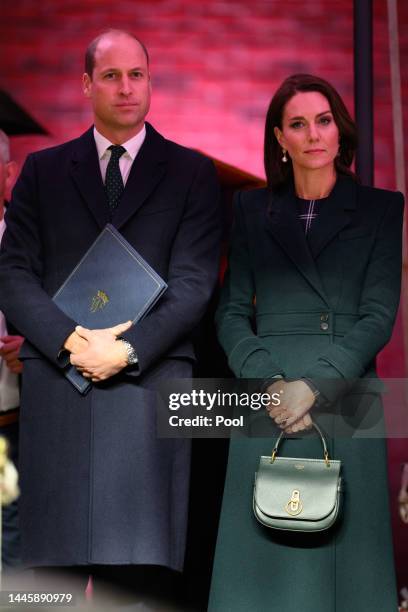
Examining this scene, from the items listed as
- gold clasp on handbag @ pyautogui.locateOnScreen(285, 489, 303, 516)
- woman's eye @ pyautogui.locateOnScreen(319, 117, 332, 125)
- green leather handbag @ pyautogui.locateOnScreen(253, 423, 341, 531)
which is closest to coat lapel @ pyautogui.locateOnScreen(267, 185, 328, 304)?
woman's eye @ pyautogui.locateOnScreen(319, 117, 332, 125)

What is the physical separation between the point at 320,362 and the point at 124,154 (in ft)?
3.15

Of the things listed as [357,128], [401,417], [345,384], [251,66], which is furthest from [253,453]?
[251,66]

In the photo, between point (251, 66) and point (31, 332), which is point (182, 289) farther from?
point (251, 66)

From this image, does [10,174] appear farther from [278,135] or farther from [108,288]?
[278,135]

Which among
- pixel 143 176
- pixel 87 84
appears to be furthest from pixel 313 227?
pixel 87 84

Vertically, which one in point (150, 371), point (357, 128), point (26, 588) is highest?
point (357, 128)

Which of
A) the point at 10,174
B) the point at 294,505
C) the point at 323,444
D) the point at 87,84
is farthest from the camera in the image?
the point at 10,174

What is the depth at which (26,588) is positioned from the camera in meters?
3.46

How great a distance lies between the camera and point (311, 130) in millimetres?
3469

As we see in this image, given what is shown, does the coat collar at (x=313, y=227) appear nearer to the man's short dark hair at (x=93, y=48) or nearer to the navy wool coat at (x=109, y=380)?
the navy wool coat at (x=109, y=380)

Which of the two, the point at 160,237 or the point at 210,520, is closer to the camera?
the point at 160,237

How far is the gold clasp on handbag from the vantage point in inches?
125

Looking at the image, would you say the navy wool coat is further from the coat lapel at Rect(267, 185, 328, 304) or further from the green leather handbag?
the green leather handbag

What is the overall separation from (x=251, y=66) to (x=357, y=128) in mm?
504
